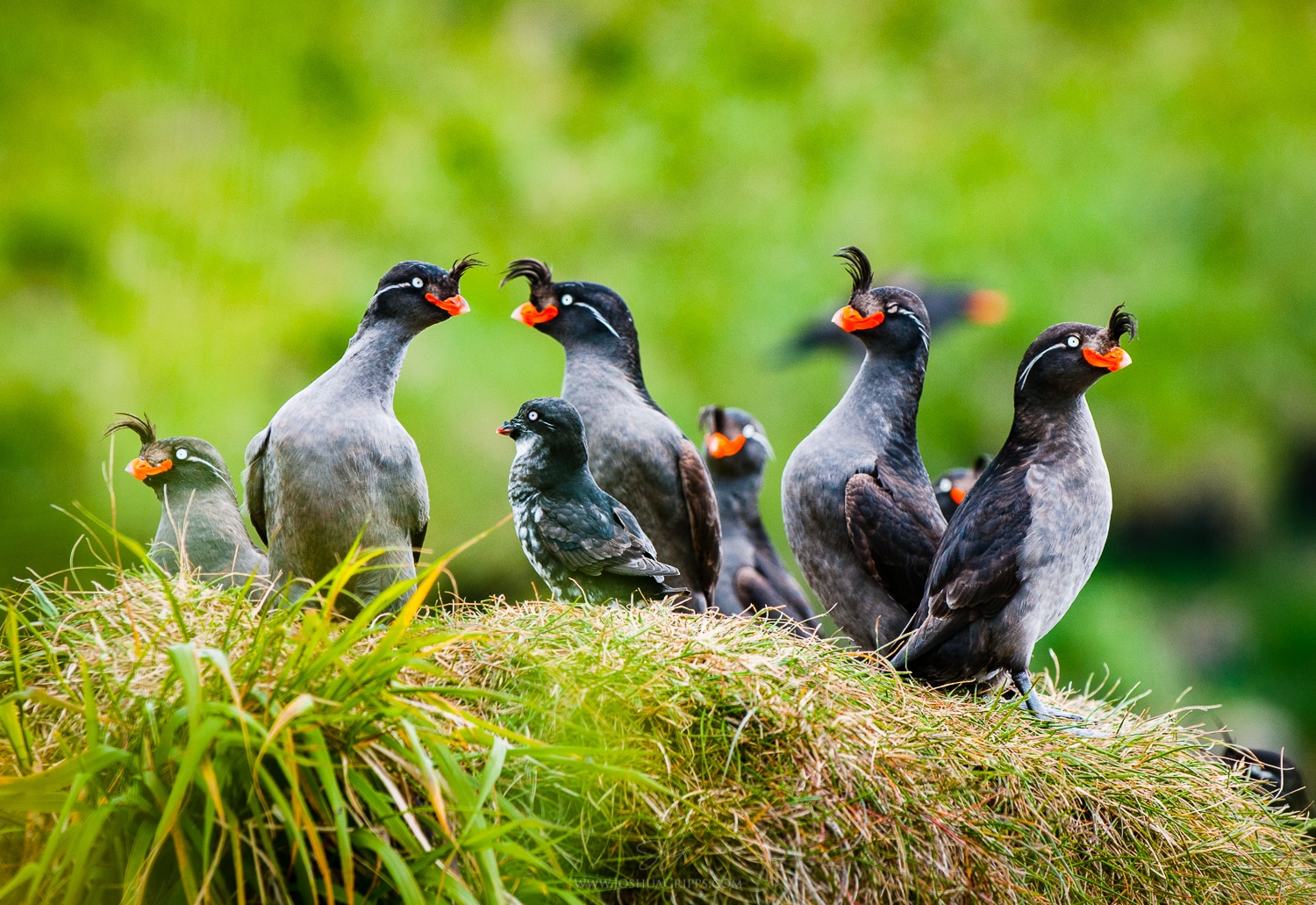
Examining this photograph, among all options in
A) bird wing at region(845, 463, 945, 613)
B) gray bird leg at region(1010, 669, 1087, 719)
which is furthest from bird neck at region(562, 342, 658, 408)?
gray bird leg at region(1010, 669, 1087, 719)

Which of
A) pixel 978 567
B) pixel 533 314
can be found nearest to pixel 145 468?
pixel 533 314

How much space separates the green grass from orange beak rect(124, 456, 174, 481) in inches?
13.4

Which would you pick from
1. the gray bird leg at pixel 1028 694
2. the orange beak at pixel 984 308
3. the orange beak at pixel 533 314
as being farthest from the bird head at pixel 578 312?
the orange beak at pixel 984 308

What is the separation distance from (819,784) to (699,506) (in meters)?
1.16

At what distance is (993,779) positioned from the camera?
2.14 metres

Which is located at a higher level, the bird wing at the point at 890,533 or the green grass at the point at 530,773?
the bird wing at the point at 890,533

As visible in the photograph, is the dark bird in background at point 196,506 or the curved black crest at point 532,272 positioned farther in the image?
the curved black crest at point 532,272

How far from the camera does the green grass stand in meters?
1.56

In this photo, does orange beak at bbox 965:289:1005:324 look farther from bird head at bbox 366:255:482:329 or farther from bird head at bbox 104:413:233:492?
bird head at bbox 104:413:233:492

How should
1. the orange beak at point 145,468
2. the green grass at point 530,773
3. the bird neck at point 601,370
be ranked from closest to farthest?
the green grass at point 530,773 < the orange beak at point 145,468 < the bird neck at point 601,370

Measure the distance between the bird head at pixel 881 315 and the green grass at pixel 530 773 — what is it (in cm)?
92

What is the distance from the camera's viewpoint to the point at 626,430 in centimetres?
290

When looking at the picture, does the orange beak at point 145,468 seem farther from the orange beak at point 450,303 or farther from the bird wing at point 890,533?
the bird wing at point 890,533

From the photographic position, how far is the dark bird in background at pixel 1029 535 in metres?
2.48
